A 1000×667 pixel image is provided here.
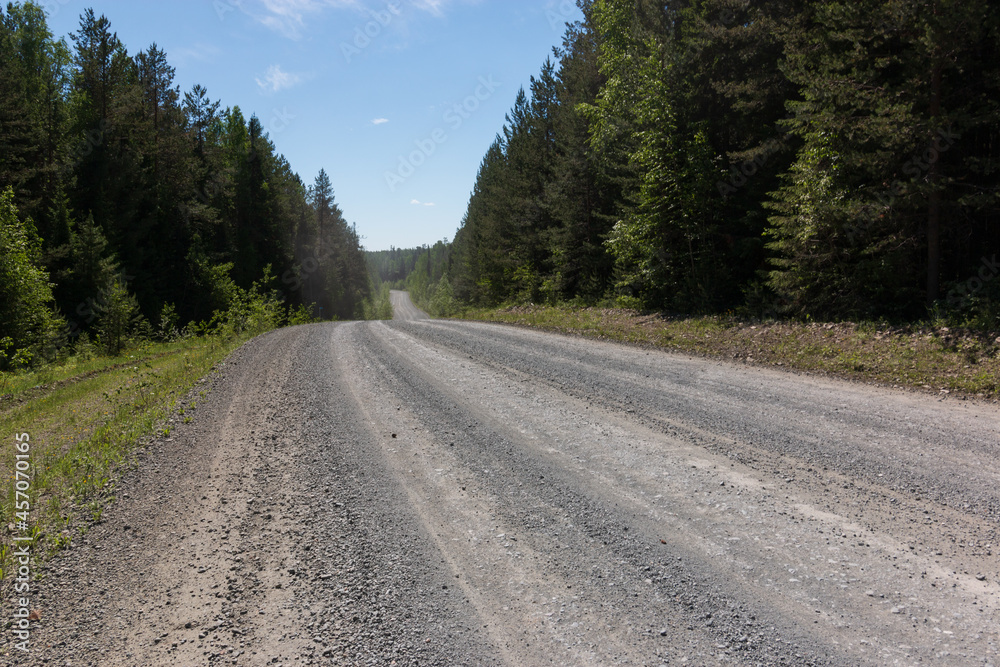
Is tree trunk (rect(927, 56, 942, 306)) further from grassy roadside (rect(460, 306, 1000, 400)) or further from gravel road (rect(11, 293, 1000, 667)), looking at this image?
gravel road (rect(11, 293, 1000, 667))

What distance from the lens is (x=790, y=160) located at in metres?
12.7

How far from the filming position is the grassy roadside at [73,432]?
149 inches

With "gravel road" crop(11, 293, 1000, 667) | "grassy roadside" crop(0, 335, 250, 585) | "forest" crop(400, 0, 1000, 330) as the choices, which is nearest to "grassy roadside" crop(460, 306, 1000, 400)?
"forest" crop(400, 0, 1000, 330)

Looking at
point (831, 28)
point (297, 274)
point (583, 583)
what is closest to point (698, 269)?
point (831, 28)

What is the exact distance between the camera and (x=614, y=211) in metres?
21.0

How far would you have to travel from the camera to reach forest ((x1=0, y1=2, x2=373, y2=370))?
692 inches

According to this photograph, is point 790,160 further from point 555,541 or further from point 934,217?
point 555,541

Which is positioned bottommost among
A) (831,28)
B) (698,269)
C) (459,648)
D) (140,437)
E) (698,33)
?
(459,648)

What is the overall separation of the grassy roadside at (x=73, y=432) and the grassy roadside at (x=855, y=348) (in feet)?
30.7

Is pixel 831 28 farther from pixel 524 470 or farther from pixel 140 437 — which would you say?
pixel 140 437

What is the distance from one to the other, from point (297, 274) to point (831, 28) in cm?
4696

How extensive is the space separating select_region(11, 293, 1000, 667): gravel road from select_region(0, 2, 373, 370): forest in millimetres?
14474

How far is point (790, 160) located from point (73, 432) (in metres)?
15.9

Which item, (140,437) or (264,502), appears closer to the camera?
(264,502)
